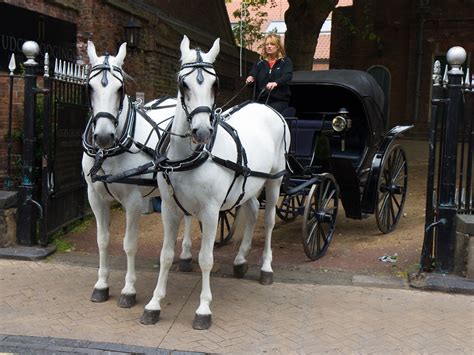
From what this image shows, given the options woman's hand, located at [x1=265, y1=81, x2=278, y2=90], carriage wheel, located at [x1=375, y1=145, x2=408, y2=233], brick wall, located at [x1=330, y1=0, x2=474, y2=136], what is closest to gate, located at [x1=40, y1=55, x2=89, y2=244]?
woman's hand, located at [x1=265, y1=81, x2=278, y2=90]

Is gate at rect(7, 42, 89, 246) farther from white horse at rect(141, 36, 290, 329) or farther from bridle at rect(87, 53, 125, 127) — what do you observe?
white horse at rect(141, 36, 290, 329)

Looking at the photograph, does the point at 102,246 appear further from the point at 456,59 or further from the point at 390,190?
the point at 390,190

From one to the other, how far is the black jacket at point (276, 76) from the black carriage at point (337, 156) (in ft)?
1.13

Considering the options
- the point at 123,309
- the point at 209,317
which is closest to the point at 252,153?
the point at 209,317

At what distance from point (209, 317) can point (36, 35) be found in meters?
5.09

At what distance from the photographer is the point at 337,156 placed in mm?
7363

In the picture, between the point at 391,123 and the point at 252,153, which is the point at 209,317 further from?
the point at 391,123

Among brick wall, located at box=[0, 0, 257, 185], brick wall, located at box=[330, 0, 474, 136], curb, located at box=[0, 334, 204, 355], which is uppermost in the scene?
brick wall, located at box=[330, 0, 474, 136]

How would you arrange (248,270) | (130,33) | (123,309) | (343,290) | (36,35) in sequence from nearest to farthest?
(123,309) < (343,290) < (248,270) < (36,35) < (130,33)

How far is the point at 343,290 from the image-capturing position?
562 centimetres

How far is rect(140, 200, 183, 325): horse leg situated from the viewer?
4.67 metres

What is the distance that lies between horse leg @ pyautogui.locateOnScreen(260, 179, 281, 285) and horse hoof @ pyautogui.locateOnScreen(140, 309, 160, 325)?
4.86ft

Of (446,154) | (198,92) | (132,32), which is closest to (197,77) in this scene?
(198,92)

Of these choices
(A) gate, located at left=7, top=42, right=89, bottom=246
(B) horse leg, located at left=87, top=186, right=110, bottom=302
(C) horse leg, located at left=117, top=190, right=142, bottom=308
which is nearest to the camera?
(C) horse leg, located at left=117, top=190, right=142, bottom=308
